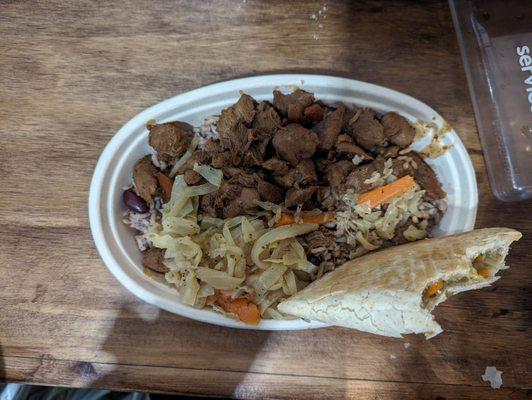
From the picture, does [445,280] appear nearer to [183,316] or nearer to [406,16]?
[183,316]

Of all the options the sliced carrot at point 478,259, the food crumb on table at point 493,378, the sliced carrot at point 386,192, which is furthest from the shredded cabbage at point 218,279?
the food crumb on table at point 493,378

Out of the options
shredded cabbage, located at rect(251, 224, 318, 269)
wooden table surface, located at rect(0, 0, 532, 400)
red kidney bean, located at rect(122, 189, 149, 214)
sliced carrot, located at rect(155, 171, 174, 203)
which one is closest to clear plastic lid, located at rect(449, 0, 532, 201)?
wooden table surface, located at rect(0, 0, 532, 400)

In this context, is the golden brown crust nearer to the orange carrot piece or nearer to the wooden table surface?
the orange carrot piece

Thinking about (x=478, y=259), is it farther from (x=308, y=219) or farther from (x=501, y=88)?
(x=501, y=88)

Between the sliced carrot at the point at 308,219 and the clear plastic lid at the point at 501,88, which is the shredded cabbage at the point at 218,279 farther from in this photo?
the clear plastic lid at the point at 501,88

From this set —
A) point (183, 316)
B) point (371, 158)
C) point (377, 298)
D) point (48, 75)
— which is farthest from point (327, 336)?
point (48, 75)
